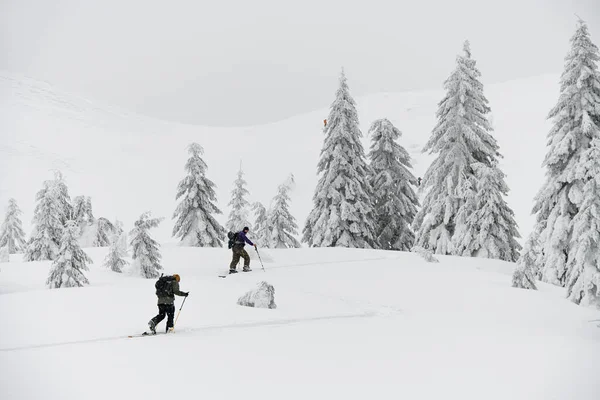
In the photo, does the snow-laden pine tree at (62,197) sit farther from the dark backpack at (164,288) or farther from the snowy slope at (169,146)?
the snowy slope at (169,146)

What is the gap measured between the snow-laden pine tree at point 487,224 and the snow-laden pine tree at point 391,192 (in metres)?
7.09

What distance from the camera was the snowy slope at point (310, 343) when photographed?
848cm

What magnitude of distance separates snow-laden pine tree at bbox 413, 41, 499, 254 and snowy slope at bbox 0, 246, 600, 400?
32.4 feet

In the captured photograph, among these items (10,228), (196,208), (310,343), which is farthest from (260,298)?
(10,228)

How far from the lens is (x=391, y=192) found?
3512 cm

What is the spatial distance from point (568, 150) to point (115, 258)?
72.6 feet

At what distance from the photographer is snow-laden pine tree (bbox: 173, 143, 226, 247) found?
3372cm

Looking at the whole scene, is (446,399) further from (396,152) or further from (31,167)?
(31,167)

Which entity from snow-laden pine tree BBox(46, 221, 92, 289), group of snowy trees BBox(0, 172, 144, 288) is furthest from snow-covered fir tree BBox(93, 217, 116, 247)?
snow-laden pine tree BBox(46, 221, 92, 289)

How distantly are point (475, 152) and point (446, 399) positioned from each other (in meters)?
25.1

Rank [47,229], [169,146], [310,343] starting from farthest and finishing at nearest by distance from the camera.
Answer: [169,146] → [47,229] → [310,343]

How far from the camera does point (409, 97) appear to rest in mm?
122875

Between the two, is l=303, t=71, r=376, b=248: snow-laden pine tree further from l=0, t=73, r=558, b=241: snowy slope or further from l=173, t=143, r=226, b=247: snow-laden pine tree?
l=0, t=73, r=558, b=241: snowy slope

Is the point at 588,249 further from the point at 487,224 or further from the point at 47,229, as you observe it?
the point at 47,229
